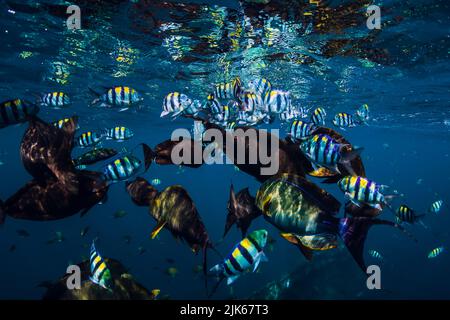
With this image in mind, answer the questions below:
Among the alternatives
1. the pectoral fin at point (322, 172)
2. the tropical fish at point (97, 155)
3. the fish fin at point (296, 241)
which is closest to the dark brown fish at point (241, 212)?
the fish fin at point (296, 241)

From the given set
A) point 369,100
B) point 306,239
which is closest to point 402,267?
point 369,100

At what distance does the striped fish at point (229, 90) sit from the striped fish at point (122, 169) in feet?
10.1

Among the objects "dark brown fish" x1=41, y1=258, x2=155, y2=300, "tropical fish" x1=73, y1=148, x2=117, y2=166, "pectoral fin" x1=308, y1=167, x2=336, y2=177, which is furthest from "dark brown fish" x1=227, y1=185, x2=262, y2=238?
"tropical fish" x1=73, y1=148, x2=117, y2=166

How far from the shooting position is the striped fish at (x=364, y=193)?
11.4ft

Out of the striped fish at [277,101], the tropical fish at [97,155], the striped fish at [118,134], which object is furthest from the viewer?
the striped fish at [118,134]

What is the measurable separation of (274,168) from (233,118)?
388 cm

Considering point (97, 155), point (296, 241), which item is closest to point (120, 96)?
point (97, 155)

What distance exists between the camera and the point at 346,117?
26.9 feet

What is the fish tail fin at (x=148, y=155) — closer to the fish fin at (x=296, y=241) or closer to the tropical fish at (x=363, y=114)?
the fish fin at (x=296, y=241)

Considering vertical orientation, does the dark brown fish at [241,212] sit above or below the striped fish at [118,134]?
below

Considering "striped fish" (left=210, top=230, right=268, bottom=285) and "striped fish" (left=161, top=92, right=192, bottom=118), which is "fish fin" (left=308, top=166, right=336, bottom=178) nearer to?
"striped fish" (left=210, top=230, right=268, bottom=285)

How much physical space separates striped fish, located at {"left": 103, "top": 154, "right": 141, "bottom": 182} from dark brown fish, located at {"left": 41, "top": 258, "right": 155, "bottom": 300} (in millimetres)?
1306

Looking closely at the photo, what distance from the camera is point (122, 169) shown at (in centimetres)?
436

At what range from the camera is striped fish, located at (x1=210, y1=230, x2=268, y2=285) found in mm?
3230
